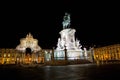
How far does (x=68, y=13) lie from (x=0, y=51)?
4914cm

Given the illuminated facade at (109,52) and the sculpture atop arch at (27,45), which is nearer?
the sculpture atop arch at (27,45)

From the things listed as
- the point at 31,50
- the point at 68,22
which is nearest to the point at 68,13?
the point at 68,22

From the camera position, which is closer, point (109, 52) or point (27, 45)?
point (27, 45)

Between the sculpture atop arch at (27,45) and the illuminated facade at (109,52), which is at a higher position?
the sculpture atop arch at (27,45)

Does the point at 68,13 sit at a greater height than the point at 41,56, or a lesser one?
greater

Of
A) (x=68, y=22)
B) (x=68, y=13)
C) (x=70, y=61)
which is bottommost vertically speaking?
(x=70, y=61)

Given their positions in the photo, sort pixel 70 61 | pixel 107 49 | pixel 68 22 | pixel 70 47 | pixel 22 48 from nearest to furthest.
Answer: pixel 70 61
pixel 70 47
pixel 68 22
pixel 22 48
pixel 107 49

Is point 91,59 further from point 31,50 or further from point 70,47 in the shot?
point 31,50

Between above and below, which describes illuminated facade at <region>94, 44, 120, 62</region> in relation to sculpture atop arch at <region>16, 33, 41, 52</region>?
below

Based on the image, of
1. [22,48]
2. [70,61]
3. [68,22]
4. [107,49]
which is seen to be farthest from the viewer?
[107,49]

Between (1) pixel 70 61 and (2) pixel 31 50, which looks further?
(2) pixel 31 50

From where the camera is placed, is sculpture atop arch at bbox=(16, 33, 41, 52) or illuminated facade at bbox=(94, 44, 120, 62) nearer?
sculpture atop arch at bbox=(16, 33, 41, 52)

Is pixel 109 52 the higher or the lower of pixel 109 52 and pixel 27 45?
the lower

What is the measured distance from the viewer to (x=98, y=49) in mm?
85750
